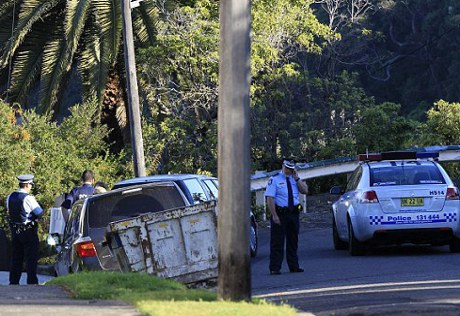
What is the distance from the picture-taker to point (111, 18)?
30.0m

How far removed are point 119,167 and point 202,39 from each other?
4.38m

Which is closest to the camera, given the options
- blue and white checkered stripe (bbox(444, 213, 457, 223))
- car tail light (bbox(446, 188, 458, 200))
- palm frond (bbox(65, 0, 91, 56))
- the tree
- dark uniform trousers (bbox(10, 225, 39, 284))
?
dark uniform trousers (bbox(10, 225, 39, 284))

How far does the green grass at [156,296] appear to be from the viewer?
9836mm

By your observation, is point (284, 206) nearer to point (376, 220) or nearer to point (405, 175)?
point (376, 220)

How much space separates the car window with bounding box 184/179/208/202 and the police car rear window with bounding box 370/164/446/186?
275cm

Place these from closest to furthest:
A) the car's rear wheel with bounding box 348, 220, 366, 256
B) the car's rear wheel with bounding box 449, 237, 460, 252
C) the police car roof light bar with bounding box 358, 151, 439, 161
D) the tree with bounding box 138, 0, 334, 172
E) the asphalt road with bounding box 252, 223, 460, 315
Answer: the asphalt road with bounding box 252, 223, 460, 315 < the car's rear wheel with bounding box 449, 237, 460, 252 < the car's rear wheel with bounding box 348, 220, 366, 256 < the police car roof light bar with bounding box 358, 151, 439, 161 < the tree with bounding box 138, 0, 334, 172

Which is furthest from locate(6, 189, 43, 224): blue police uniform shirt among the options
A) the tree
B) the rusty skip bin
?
the tree

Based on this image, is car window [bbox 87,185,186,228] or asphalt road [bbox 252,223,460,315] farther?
car window [bbox 87,185,186,228]

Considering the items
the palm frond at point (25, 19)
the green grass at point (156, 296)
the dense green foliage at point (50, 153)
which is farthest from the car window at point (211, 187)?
the palm frond at point (25, 19)

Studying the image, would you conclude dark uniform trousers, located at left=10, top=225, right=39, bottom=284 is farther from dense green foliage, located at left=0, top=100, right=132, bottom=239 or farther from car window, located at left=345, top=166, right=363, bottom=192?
dense green foliage, located at left=0, top=100, right=132, bottom=239

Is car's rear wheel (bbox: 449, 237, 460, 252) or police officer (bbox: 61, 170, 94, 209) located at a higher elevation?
police officer (bbox: 61, 170, 94, 209)

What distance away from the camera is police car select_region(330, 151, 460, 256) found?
59.1ft

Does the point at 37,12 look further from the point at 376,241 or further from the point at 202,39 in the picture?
the point at 376,241

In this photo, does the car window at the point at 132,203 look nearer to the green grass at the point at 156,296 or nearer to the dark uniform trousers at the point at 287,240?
the dark uniform trousers at the point at 287,240
